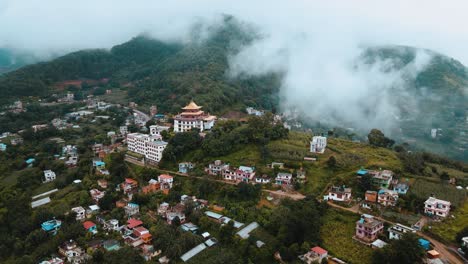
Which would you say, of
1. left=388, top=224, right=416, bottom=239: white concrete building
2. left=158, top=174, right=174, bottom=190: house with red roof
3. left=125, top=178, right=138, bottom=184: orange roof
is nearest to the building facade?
left=388, top=224, right=416, bottom=239: white concrete building

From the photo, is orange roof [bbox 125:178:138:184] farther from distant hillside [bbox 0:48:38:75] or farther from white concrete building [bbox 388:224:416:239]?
distant hillside [bbox 0:48:38:75]

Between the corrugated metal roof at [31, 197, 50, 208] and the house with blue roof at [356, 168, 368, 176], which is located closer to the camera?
the house with blue roof at [356, 168, 368, 176]

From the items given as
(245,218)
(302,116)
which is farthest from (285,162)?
(302,116)

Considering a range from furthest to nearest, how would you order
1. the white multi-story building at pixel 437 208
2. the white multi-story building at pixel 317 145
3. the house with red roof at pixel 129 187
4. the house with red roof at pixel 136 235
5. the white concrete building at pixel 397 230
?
the white multi-story building at pixel 317 145 < the house with red roof at pixel 129 187 < the house with red roof at pixel 136 235 < the white multi-story building at pixel 437 208 < the white concrete building at pixel 397 230

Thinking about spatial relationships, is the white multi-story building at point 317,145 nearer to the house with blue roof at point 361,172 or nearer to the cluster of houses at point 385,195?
the house with blue roof at point 361,172

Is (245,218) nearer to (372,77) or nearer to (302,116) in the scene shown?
(302,116)

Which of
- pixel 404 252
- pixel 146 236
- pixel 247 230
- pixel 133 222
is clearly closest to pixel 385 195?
pixel 404 252

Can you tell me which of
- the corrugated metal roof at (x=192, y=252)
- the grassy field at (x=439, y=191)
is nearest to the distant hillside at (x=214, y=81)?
the grassy field at (x=439, y=191)
